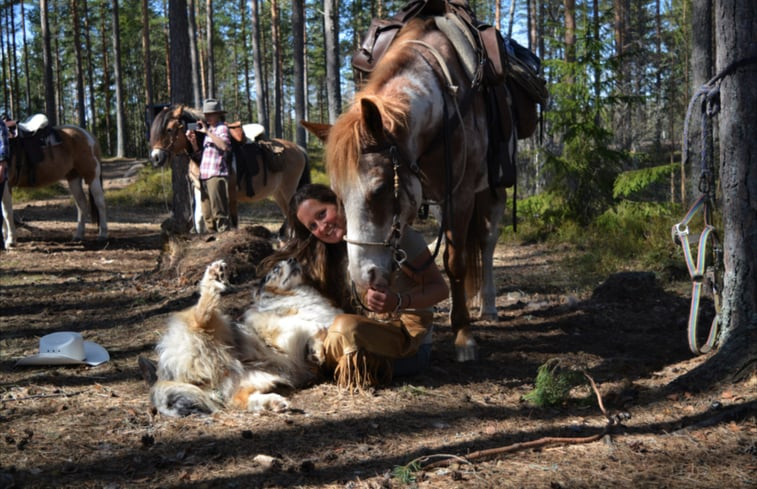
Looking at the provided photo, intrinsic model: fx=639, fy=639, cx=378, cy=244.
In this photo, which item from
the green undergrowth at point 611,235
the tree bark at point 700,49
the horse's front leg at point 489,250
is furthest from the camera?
the tree bark at point 700,49

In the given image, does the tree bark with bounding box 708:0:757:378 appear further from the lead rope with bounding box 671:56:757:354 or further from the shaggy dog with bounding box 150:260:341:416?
the shaggy dog with bounding box 150:260:341:416

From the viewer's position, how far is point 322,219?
3.67m

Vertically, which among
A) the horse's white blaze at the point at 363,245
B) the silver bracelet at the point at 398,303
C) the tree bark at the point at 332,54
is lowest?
the silver bracelet at the point at 398,303

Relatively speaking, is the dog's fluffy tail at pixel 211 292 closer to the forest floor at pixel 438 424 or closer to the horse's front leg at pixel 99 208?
the forest floor at pixel 438 424

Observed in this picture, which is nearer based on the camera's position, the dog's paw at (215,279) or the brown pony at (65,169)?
the dog's paw at (215,279)

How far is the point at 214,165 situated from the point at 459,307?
5.39m

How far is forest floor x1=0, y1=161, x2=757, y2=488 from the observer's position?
262 centimetres

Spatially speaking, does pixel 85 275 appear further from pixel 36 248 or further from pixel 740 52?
pixel 740 52

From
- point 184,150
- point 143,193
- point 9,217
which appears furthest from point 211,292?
point 143,193

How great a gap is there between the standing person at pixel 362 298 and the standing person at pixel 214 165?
16.3 feet

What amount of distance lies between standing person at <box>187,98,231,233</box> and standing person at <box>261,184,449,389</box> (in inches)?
196

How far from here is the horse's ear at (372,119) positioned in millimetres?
3168

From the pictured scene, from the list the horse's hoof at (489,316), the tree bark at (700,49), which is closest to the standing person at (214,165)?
the horse's hoof at (489,316)

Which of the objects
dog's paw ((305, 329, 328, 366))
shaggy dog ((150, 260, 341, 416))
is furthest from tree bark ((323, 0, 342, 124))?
dog's paw ((305, 329, 328, 366))
